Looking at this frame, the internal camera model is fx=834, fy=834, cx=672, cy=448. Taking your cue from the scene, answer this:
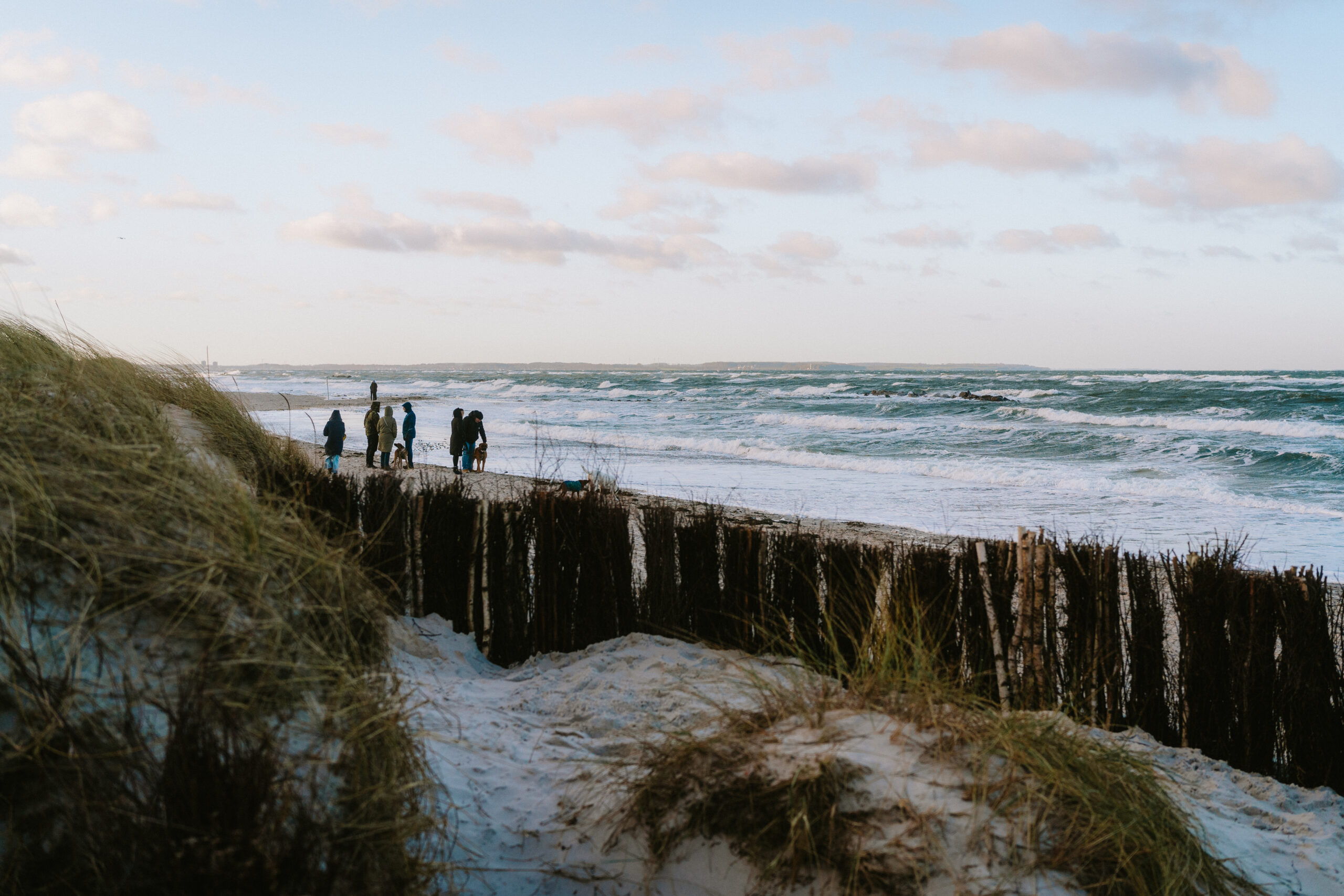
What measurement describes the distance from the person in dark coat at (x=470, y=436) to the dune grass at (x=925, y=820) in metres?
11.8

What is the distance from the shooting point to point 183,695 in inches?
80.9

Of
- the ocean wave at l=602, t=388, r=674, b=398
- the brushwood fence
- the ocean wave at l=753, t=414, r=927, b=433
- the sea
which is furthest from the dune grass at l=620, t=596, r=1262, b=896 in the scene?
the ocean wave at l=602, t=388, r=674, b=398

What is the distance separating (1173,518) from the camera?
463 inches

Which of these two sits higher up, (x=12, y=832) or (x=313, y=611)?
(x=313, y=611)

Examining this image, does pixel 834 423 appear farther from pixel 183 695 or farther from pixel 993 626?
pixel 183 695

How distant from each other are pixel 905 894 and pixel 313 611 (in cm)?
196

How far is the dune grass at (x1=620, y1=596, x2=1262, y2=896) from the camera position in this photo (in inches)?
96.9

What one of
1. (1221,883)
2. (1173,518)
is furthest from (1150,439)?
(1221,883)

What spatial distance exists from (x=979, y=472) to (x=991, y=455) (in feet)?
11.7

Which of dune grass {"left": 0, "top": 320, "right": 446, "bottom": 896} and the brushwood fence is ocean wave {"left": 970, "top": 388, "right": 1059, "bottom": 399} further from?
dune grass {"left": 0, "top": 320, "right": 446, "bottom": 896}

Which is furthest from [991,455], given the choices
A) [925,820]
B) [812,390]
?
[812,390]

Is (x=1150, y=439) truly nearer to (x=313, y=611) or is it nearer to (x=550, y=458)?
(x=550, y=458)

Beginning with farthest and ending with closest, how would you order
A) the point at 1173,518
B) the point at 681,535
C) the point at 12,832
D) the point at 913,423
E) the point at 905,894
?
the point at 913,423 < the point at 1173,518 < the point at 681,535 < the point at 905,894 < the point at 12,832

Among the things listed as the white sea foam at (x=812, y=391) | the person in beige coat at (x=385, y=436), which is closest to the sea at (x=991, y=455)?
the person in beige coat at (x=385, y=436)
